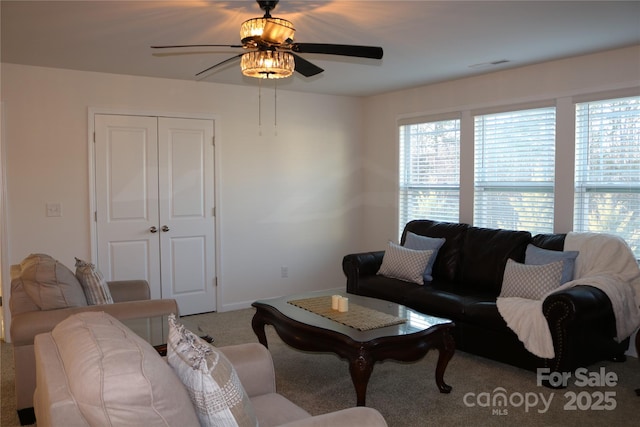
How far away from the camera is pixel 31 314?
3.00 m

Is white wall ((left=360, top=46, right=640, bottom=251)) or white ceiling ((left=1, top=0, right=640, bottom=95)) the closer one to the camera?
white ceiling ((left=1, top=0, right=640, bottom=95))

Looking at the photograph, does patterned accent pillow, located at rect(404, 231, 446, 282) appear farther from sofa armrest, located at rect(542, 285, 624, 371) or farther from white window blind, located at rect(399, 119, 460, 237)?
sofa armrest, located at rect(542, 285, 624, 371)

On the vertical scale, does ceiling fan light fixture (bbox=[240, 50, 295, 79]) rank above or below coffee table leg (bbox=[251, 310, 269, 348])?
above

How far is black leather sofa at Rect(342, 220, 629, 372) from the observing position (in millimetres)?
3559

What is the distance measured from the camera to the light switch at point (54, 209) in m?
4.87

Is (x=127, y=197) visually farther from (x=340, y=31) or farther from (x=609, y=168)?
(x=609, y=168)

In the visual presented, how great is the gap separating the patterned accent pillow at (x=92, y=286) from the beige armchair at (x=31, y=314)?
0.29ft

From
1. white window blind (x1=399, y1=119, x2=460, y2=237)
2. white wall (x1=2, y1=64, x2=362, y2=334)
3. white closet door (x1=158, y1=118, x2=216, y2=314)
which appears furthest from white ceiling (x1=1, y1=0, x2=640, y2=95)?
white window blind (x1=399, y1=119, x2=460, y2=237)

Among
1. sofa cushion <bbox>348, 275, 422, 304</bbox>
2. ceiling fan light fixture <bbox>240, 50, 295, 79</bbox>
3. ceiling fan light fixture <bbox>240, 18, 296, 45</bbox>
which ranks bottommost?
sofa cushion <bbox>348, 275, 422, 304</bbox>

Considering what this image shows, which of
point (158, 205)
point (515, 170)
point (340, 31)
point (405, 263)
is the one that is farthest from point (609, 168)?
point (158, 205)

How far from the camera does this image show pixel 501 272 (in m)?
4.58

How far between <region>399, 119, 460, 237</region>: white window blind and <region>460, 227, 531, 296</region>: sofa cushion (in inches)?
32.9

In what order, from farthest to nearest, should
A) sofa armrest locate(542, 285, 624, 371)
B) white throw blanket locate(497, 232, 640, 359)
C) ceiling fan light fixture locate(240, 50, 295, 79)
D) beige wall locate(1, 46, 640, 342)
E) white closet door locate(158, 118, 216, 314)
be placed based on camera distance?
white closet door locate(158, 118, 216, 314)
beige wall locate(1, 46, 640, 342)
white throw blanket locate(497, 232, 640, 359)
sofa armrest locate(542, 285, 624, 371)
ceiling fan light fixture locate(240, 50, 295, 79)

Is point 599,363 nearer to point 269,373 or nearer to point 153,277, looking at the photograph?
point 269,373
